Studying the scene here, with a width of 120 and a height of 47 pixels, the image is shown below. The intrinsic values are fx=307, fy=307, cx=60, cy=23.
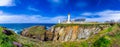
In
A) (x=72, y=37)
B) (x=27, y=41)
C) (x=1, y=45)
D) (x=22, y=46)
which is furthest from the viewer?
(x=72, y=37)

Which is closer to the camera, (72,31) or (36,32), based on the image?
(36,32)

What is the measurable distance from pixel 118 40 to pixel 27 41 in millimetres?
5038

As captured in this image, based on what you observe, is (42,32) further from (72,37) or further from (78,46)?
(78,46)

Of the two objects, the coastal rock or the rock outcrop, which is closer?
the rock outcrop

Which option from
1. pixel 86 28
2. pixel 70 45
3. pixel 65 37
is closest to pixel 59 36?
pixel 65 37

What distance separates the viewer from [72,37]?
94.4 metres

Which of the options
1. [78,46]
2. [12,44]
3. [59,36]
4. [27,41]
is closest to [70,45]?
[78,46]

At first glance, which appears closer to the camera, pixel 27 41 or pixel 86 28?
pixel 27 41

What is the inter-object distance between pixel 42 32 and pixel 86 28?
45.7 ft

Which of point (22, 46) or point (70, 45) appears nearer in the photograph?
point (22, 46)

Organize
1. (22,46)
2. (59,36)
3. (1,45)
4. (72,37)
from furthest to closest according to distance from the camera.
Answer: (59,36), (72,37), (22,46), (1,45)

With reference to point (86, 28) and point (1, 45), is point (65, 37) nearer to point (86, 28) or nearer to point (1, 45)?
point (86, 28)

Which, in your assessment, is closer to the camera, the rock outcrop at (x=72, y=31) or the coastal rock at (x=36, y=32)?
the rock outcrop at (x=72, y=31)

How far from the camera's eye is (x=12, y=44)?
14.7m
